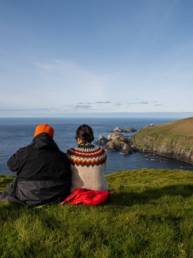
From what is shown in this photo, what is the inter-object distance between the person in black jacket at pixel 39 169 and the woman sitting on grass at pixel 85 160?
45 centimetres

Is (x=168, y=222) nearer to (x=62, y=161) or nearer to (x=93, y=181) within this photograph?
(x=93, y=181)

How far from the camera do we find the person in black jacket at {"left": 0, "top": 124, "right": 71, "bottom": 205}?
27.0 ft

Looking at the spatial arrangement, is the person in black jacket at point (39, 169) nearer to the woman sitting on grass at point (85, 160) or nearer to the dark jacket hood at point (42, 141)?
the dark jacket hood at point (42, 141)

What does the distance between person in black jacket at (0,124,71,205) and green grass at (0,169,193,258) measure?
1.67 ft

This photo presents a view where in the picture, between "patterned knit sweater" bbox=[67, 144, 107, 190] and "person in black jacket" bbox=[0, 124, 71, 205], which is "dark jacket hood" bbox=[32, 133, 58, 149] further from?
"patterned knit sweater" bbox=[67, 144, 107, 190]

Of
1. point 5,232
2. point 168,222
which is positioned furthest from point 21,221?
point 168,222

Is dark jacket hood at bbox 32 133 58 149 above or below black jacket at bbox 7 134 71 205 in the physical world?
above

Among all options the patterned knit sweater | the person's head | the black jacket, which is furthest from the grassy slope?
the black jacket

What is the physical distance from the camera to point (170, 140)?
136500 mm

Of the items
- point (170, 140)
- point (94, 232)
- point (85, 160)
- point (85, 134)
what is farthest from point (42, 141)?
point (170, 140)

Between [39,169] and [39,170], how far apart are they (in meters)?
0.03

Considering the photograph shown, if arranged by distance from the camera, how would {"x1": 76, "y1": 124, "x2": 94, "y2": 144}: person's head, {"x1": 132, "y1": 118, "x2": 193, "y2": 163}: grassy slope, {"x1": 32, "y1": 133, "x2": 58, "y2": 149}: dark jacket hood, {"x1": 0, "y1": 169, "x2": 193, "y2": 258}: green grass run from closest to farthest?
Answer: {"x1": 0, "y1": 169, "x2": 193, "y2": 258}: green grass
{"x1": 32, "y1": 133, "x2": 58, "y2": 149}: dark jacket hood
{"x1": 76, "y1": 124, "x2": 94, "y2": 144}: person's head
{"x1": 132, "y1": 118, "x2": 193, "y2": 163}: grassy slope

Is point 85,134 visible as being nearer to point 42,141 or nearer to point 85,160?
point 85,160

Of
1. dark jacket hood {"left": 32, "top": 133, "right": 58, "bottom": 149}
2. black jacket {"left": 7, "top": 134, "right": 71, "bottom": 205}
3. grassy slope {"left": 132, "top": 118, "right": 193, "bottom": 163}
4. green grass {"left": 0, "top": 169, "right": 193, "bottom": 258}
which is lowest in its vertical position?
grassy slope {"left": 132, "top": 118, "right": 193, "bottom": 163}
